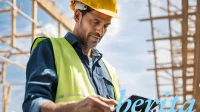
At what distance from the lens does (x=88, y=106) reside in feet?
4.27

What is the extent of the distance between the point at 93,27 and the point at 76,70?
250 mm

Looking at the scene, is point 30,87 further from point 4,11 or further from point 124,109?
point 4,11

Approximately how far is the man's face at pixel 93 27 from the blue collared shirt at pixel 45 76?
5 cm

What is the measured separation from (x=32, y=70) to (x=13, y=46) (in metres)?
7.54

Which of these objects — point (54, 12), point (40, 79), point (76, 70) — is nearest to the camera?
point (40, 79)

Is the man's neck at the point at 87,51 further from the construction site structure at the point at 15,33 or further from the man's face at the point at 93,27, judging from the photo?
the construction site structure at the point at 15,33

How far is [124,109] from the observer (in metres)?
1.45

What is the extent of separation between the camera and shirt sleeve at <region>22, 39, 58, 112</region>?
57.9 inches

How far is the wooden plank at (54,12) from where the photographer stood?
10450mm

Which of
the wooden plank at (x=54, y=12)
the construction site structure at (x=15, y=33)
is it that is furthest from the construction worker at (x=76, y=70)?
the wooden plank at (x=54, y=12)

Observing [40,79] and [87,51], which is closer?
[40,79]

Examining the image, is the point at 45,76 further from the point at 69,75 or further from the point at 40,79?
the point at 69,75

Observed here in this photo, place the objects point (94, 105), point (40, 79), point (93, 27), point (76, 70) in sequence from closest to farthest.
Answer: point (94, 105), point (40, 79), point (76, 70), point (93, 27)

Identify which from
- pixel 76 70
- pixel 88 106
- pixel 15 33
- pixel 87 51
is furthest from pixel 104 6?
pixel 15 33
